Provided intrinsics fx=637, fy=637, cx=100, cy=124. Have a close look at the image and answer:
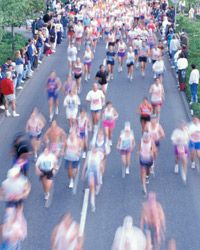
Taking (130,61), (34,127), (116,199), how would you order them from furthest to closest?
(130,61)
(34,127)
(116,199)

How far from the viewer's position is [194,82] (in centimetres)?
2305

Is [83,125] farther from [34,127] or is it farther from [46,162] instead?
[46,162]

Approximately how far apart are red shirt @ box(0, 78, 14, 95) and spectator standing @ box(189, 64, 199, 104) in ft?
21.2

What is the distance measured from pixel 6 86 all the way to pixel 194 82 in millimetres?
6740

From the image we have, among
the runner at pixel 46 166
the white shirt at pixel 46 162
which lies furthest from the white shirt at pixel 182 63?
the white shirt at pixel 46 162

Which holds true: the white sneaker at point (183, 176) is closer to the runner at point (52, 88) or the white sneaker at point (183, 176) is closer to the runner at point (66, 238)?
the runner at point (66, 238)

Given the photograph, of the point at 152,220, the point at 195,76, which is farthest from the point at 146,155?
the point at 195,76

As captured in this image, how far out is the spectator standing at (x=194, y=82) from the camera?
2294 cm

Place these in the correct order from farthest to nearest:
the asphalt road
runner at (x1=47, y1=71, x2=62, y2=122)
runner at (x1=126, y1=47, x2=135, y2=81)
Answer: runner at (x1=126, y1=47, x2=135, y2=81) < runner at (x1=47, y1=71, x2=62, y2=122) < the asphalt road

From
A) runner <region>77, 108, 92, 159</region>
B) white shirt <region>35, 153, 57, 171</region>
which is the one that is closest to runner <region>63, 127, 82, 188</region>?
white shirt <region>35, 153, 57, 171</region>

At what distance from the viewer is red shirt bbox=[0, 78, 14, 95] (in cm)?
2175

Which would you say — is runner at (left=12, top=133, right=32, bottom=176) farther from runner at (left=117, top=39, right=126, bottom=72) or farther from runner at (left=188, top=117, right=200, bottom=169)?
runner at (left=117, top=39, right=126, bottom=72)

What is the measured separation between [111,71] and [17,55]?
4.30 metres

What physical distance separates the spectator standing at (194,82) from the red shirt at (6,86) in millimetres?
6458
